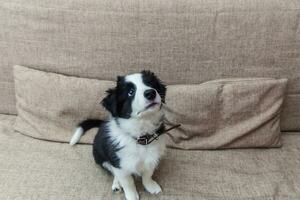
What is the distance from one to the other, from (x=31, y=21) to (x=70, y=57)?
250 mm

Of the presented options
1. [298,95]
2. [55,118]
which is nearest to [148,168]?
[55,118]

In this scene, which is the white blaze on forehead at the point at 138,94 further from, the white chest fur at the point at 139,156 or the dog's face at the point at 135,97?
the white chest fur at the point at 139,156

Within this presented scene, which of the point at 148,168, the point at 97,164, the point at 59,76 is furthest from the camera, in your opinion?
the point at 59,76

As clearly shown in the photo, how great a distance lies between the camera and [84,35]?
184 cm

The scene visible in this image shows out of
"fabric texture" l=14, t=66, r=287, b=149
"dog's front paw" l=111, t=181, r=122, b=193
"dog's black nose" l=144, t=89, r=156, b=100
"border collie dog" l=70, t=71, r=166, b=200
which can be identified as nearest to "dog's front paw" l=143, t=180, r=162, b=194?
"border collie dog" l=70, t=71, r=166, b=200

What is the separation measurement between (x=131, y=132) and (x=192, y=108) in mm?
374

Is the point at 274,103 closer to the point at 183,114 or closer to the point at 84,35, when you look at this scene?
the point at 183,114

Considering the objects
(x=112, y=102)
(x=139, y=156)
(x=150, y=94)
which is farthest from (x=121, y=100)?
(x=139, y=156)

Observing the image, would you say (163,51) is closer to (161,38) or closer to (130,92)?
(161,38)

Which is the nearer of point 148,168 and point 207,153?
point 148,168

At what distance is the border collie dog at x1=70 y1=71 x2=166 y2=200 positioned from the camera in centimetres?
145

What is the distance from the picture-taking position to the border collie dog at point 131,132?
145 cm

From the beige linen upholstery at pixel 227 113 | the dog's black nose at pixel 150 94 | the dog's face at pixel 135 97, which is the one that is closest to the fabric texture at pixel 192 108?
the beige linen upholstery at pixel 227 113

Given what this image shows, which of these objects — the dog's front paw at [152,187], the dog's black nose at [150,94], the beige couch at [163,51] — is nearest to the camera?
the dog's black nose at [150,94]
